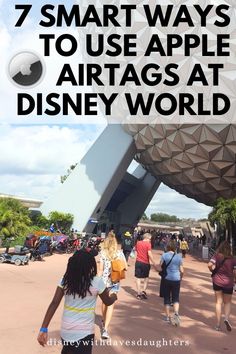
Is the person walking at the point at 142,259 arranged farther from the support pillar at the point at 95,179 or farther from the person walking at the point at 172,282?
the support pillar at the point at 95,179

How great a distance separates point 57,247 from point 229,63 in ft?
46.0

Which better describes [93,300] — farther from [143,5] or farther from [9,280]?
[143,5]

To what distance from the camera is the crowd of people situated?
10.8ft

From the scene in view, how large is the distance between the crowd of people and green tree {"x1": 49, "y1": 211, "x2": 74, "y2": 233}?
15.0 metres

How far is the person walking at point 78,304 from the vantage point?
3.23m

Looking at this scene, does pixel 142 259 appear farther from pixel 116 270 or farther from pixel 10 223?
pixel 10 223

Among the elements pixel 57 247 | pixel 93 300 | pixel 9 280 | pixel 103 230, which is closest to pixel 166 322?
pixel 93 300

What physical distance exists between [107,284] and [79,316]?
284 cm

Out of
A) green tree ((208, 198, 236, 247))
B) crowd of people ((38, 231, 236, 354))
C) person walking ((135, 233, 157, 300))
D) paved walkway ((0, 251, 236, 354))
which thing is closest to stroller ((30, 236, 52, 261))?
crowd of people ((38, 231, 236, 354))

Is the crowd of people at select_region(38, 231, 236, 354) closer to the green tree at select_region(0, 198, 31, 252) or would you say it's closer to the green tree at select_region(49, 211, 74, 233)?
the green tree at select_region(0, 198, 31, 252)

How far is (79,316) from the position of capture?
3.29 metres

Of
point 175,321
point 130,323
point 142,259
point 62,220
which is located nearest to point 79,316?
point 130,323

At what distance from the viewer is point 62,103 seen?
44.1ft

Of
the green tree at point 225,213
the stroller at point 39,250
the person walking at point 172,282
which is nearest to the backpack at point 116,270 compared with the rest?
the person walking at point 172,282
